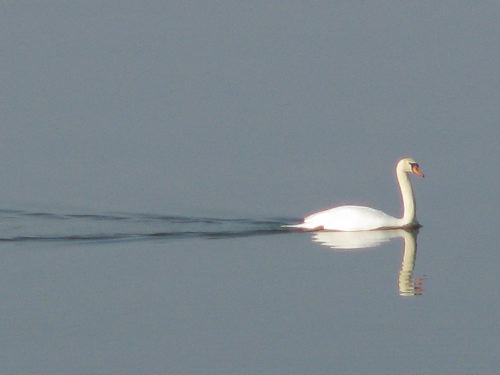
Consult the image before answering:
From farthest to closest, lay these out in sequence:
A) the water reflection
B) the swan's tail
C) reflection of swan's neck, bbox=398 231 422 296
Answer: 1. the swan's tail
2. the water reflection
3. reflection of swan's neck, bbox=398 231 422 296

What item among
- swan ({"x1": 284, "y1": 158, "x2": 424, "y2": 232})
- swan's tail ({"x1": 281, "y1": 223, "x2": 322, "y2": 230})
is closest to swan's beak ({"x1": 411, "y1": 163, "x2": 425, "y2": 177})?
swan ({"x1": 284, "y1": 158, "x2": 424, "y2": 232})

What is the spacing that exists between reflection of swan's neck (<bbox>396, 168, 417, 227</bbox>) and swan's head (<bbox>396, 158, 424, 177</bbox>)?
50 mm

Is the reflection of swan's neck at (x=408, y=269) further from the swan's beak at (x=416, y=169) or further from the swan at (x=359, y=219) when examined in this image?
the swan's beak at (x=416, y=169)

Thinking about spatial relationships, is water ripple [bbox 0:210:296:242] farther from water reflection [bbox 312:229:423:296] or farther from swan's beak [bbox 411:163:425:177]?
swan's beak [bbox 411:163:425:177]

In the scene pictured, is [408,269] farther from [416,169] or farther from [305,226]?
[416,169]

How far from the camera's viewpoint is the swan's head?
23.6 m

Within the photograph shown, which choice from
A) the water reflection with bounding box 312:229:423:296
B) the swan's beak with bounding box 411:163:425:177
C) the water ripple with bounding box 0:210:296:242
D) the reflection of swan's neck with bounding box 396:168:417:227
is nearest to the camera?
the water reflection with bounding box 312:229:423:296

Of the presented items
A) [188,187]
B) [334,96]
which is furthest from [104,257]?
[334,96]

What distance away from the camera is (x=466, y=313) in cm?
1788

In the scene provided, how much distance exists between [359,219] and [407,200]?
0.94 m

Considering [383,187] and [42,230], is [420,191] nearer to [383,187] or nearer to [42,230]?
[383,187]

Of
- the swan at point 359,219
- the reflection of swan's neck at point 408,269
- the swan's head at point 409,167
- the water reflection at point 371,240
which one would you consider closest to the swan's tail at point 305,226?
the swan at point 359,219

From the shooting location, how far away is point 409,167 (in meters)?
23.7

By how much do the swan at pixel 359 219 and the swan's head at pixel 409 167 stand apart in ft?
1.16
